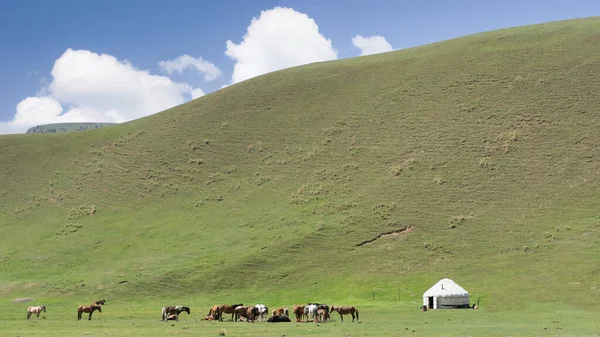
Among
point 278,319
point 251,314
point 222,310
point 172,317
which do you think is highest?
point 222,310

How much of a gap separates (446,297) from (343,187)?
142ft

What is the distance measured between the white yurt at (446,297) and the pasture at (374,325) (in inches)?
69.0

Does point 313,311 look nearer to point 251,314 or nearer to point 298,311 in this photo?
point 298,311

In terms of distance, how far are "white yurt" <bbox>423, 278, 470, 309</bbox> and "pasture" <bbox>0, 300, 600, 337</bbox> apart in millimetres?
1753

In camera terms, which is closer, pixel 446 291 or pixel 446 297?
pixel 446 297

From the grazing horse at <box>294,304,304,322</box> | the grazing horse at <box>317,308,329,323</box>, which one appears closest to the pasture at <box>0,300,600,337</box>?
the grazing horse at <box>317,308,329,323</box>

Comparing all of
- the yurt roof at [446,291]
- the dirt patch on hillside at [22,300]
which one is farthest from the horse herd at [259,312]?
the dirt patch on hillside at [22,300]

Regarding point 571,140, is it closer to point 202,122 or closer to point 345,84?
point 345,84

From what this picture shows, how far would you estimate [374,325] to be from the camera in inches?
1834

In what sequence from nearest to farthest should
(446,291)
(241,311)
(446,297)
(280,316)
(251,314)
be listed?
(251,314) < (280,316) < (241,311) < (446,297) < (446,291)

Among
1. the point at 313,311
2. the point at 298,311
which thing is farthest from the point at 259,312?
the point at 313,311

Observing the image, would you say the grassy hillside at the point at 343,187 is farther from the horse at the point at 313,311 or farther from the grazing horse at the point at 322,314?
the grazing horse at the point at 322,314

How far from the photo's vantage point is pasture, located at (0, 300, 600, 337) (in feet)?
131

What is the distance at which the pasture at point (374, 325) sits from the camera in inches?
1577
